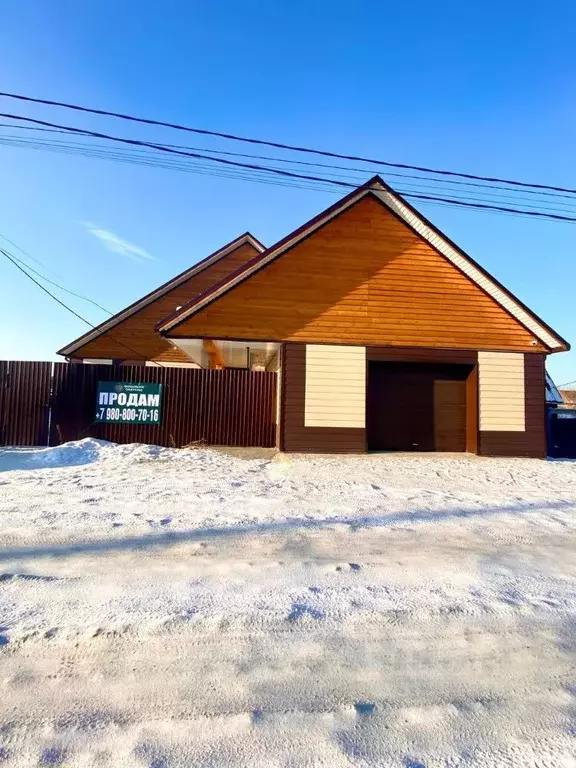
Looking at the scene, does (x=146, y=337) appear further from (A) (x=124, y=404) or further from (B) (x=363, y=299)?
(B) (x=363, y=299)

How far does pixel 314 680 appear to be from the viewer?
2520mm

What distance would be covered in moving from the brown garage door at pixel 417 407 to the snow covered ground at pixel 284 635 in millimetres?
6966

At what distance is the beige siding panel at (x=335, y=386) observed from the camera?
1214 centimetres

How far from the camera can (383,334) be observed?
12.4 meters

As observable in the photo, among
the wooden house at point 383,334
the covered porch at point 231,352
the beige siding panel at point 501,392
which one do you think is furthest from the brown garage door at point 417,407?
the covered porch at point 231,352

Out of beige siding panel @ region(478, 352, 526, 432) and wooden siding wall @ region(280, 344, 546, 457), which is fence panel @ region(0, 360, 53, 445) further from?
beige siding panel @ region(478, 352, 526, 432)

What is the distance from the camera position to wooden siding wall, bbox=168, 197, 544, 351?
12109mm

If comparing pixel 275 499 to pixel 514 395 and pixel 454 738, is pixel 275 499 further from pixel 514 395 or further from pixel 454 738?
pixel 514 395

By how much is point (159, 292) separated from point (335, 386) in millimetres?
11217

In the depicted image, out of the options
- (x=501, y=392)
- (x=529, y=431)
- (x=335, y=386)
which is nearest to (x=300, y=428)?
(x=335, y=386)

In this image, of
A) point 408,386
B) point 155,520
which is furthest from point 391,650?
point 408,386

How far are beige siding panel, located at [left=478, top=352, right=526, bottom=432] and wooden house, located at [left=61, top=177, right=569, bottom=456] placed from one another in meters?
0.03

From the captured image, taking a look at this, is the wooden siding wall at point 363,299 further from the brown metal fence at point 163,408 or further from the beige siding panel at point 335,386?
the brown metal fence at point 163,408

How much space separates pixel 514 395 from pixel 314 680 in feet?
39.2
